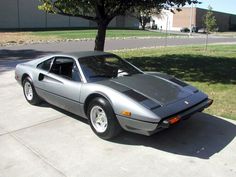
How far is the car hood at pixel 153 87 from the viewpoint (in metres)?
4.84

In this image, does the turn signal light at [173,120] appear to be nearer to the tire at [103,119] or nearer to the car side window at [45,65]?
the tire at [103,119]

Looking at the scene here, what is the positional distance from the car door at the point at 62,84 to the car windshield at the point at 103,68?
6.9 inches

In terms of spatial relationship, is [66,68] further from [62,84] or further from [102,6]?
[102,6]

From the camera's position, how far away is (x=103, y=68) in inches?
224

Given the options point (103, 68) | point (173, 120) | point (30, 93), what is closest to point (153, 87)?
point (173, 120)

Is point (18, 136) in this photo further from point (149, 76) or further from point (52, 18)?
point (52, 18)

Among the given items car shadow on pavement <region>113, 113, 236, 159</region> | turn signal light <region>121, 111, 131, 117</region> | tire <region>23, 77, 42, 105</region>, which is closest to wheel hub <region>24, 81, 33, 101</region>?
tire <region>23, 77, 42, 105</region>

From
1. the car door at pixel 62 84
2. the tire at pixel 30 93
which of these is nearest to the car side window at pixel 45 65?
the car door at pixel 62 84

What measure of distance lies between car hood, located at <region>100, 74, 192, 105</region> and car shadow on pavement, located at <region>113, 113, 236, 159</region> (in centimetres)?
62

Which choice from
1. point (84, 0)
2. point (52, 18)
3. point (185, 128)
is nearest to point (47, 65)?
point (185, 128)

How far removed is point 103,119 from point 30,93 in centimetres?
246

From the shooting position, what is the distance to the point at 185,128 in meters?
5.40

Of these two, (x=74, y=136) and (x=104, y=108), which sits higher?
(x=104, y=108)

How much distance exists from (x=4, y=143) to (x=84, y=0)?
7573 mm
